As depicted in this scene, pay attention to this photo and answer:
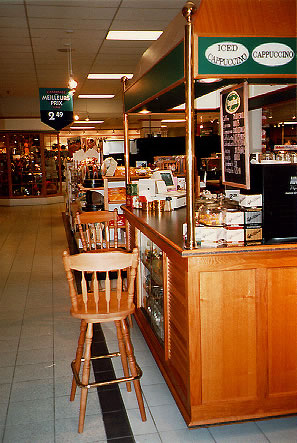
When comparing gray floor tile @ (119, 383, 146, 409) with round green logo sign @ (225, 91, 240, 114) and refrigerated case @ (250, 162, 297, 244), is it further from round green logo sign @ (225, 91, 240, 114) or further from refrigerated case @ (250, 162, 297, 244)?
round green logo sign @ (225, 91, 240, 114)

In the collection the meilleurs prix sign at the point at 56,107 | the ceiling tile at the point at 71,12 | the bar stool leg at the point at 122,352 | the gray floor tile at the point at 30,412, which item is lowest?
the gray floor tile at the point at 30,412

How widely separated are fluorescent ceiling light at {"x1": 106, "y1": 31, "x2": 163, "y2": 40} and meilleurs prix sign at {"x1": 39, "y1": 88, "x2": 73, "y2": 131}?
3.80m

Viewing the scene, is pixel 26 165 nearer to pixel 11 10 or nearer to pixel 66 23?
pixel 66 23

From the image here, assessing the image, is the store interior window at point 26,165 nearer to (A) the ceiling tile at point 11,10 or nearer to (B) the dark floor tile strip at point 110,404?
(A) the ceiling tile at point 11,10

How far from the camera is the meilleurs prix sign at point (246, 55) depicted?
8.43 ft

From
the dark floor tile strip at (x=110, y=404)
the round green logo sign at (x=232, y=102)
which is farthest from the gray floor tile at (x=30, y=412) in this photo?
the round green logo sign at (x=232, y=102)

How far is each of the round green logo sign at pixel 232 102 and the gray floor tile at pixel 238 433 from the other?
2.18 metres

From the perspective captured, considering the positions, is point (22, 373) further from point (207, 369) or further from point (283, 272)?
point (283, 272)

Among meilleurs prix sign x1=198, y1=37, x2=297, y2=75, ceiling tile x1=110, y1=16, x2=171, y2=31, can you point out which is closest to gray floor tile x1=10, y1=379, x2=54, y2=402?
meilleurs prix sign x1=198, y1=37, x2=297, y2=75

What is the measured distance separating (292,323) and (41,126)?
51.5 ft

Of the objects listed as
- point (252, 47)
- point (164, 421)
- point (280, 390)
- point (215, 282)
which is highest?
point (252, 47)

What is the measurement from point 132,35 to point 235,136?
4696 millimetres

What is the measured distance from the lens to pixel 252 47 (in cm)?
263

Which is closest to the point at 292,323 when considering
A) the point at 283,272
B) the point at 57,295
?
the point at 283,272
